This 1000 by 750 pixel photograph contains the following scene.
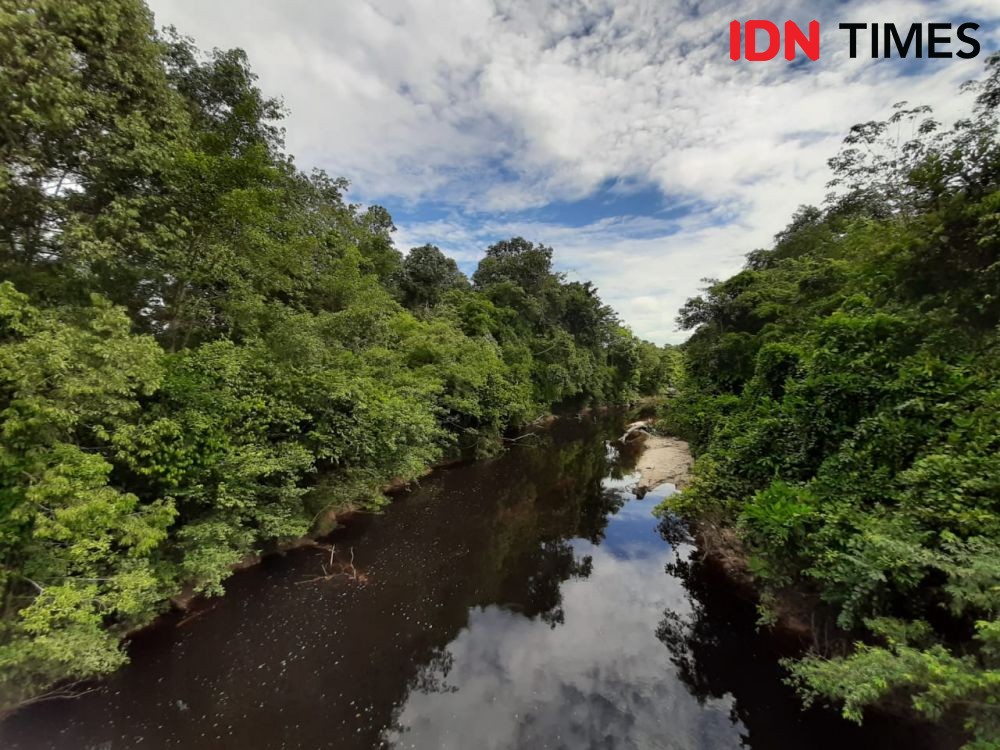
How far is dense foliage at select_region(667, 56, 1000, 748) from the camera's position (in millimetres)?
4184

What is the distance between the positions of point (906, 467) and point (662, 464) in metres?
15.0

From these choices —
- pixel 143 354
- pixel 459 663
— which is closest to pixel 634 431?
pixel 459 663

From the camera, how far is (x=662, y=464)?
68.1 feet

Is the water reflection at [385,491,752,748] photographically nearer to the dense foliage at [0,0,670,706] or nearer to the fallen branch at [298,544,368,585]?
the fallen branch at [298,544,368,585]

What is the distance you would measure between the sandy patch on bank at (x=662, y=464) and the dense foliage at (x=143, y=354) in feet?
35.7

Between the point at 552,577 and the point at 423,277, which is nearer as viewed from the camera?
the point at 552,577

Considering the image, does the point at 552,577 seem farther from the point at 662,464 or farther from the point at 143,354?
the point at 662,464

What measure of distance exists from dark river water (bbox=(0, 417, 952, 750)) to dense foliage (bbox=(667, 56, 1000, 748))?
1684 millimetres

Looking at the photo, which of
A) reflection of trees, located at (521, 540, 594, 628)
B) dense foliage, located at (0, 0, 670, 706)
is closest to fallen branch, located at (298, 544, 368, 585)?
dense foliage, located at (0, 0, 670, 706)

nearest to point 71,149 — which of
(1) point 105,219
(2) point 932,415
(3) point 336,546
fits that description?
(1) point 105,219

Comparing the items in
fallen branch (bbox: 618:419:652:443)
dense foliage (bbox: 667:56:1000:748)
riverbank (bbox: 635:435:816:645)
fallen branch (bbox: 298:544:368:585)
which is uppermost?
dense foliage (bbox: 667:56:1000:748)

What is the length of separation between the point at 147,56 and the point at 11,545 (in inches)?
384

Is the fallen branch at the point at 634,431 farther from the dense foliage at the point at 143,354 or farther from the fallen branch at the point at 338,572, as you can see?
the fallen branch at the point at 338,572

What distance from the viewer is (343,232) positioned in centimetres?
2044
